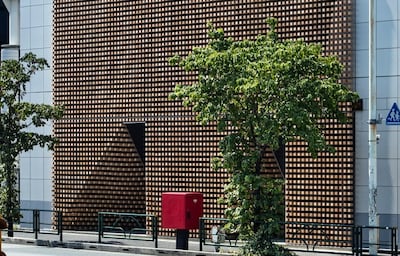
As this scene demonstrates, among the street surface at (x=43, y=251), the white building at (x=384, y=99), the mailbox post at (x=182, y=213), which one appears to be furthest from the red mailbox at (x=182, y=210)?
the white building at (x=384, y=99)

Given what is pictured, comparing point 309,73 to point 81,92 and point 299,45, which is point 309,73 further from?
point 81,92

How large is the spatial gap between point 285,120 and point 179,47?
8.80 metres

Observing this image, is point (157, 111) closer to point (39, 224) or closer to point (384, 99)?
point (39, 224)

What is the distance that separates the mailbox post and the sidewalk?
1.49ft

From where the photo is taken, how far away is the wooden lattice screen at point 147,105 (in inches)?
1027

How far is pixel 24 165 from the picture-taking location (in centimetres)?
3425

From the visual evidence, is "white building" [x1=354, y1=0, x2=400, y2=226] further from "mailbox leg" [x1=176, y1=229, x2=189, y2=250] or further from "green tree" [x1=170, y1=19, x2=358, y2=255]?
"mailbox leg" [x1=176, y1=229, x2=189, y2=250]

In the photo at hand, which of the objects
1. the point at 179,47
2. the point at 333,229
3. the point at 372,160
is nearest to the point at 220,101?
the point at 372,160

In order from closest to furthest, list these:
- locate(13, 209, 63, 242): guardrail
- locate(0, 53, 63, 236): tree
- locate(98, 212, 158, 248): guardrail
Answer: locate(98, 212, 158, 248): guardrail, locate(13, 209, 63, 242): guardrail, locate(0, 53, 63, 236): tree

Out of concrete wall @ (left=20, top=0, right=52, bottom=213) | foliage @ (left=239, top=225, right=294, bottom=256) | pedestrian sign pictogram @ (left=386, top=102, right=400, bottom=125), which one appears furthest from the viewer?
concrete wall @ (left=20, top=0, right=52, bottom=213)

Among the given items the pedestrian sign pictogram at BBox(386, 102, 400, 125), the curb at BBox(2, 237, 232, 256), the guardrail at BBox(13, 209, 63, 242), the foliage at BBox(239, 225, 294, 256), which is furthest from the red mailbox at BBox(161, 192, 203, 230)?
the pedestrian sign pictogram at BBox(386, 102, 400, 125)

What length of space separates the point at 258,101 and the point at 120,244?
289 inches

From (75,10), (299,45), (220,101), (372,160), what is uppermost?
(75,10)

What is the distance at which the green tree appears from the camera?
21.2 m
